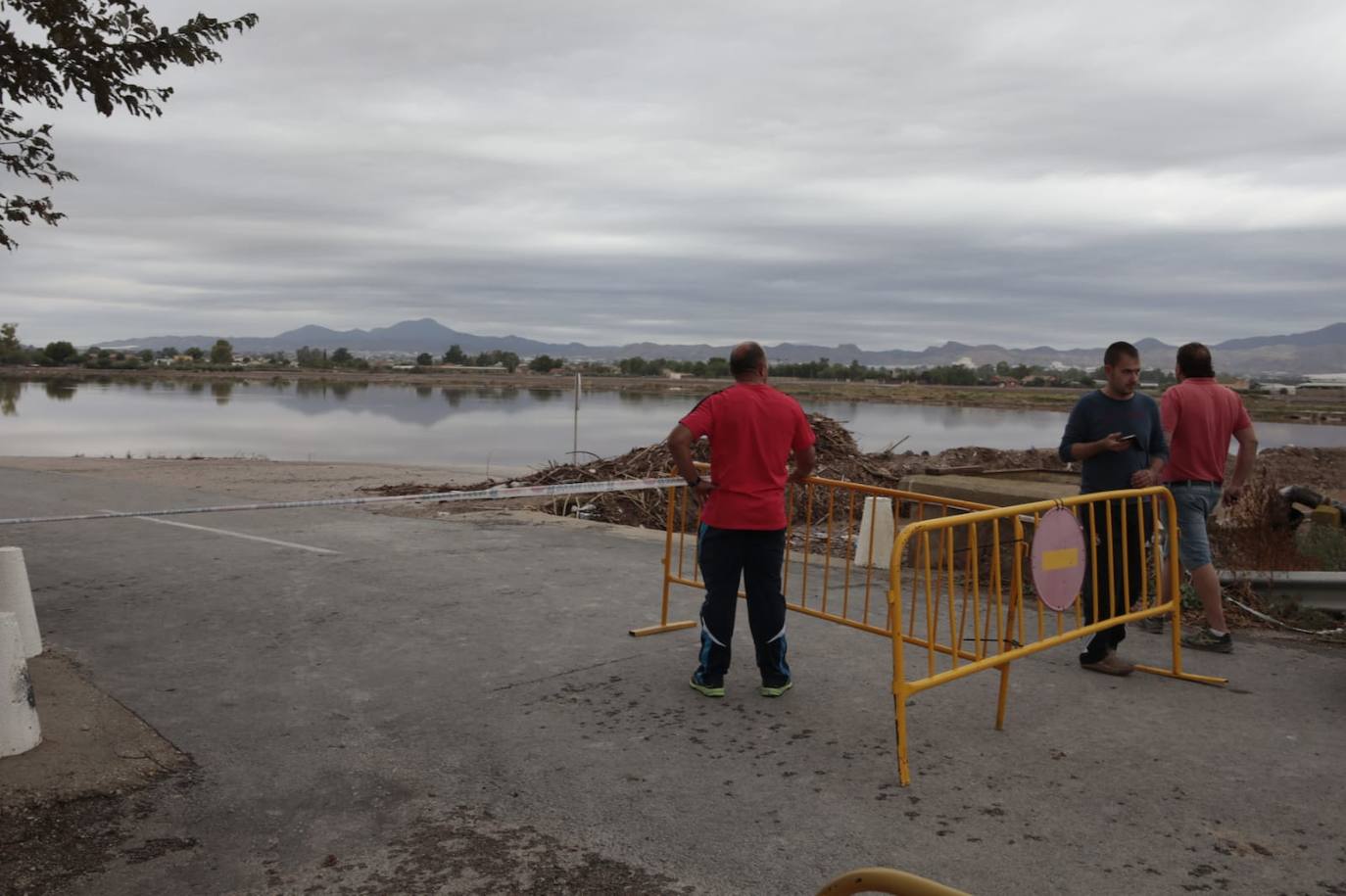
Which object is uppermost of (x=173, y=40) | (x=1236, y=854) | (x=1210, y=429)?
(x=173, y=40)

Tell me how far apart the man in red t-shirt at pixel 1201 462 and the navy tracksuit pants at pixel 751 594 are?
3.02 metres

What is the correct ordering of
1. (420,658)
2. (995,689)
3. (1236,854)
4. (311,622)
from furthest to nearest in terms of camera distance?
(311,622) < (420,658) < (995,689) < (1236,854)

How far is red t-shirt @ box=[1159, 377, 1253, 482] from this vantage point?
7129 millimetres

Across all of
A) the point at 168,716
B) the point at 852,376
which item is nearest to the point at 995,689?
the point at 168,716

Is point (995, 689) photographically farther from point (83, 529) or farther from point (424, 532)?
point (83, 529)

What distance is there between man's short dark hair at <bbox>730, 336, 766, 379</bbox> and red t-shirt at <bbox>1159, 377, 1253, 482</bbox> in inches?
121

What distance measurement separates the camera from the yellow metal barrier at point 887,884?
80.3 inches

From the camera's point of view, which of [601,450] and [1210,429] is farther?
[601,450]

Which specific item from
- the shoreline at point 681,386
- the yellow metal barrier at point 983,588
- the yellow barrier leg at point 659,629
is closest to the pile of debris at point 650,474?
the yellow metal barrier at point 983,588

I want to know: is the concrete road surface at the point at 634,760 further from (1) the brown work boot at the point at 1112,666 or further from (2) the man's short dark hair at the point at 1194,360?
(2) the man's short dark hair at the point at 1194,360

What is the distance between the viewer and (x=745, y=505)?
602cm

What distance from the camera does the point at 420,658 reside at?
6863 mm

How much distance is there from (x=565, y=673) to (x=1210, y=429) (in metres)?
4.69

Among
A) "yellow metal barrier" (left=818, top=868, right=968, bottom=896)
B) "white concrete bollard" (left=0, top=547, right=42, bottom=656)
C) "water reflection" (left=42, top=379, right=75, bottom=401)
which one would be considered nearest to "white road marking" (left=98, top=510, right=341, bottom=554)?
"white concrete bollard" (left=0, top=547, right=42, bottom=656)
